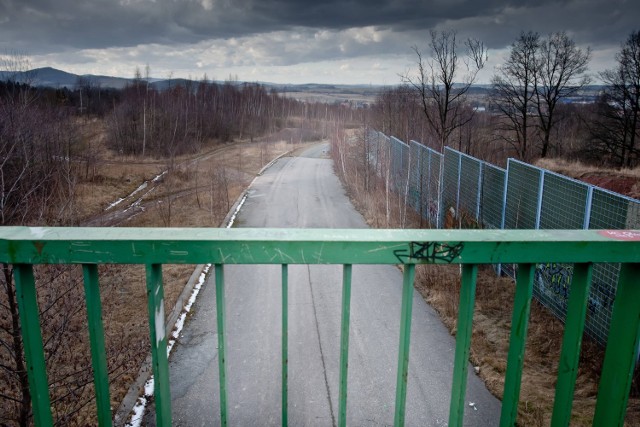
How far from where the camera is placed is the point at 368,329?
Answer: 7719mm

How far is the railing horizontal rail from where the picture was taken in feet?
4.97

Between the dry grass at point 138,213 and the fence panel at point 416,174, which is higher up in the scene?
the fence panel at point 416,174

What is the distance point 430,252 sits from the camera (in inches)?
63.0

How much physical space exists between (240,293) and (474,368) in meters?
4.77

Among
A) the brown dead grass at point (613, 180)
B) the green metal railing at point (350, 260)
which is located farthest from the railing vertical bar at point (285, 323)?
the brown dead grass at point (613, 180)

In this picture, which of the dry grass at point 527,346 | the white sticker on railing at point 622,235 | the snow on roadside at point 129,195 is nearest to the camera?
the white sticker on railing at point 622,235

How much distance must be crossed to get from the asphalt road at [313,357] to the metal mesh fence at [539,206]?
7.32 ft

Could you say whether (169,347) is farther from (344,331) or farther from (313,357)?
(344,331)

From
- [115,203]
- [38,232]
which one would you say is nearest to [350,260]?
[38,232]

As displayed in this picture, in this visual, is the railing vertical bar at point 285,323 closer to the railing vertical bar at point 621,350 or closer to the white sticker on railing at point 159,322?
the white sticker on railing at point 159,322

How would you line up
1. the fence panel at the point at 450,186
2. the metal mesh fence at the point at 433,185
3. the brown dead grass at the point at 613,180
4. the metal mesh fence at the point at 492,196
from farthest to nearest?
the metal mesh fence at the point at 433,185, the fence panel at the point at 450,186, the brown dead grass at the point at 613,180, the metal mesh fence at the point at 492,196

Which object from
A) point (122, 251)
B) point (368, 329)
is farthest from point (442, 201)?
point (122, 251)

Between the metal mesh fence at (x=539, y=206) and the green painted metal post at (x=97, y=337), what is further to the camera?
the metal mesh fence at (x=539, y=206)

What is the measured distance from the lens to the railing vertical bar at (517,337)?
Result: 166 centimetres
